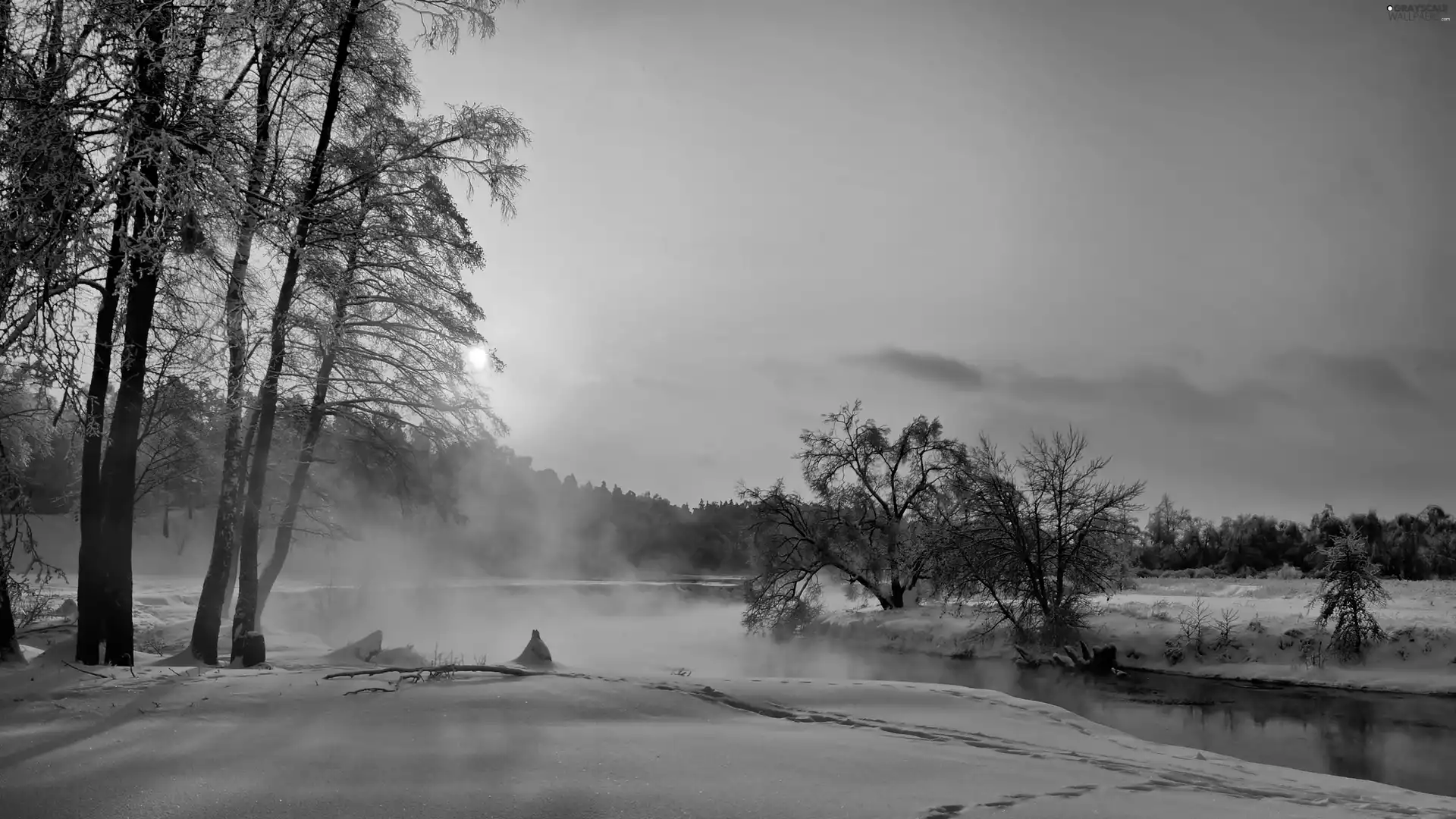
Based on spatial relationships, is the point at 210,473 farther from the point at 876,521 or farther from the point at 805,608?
the point at 876,521

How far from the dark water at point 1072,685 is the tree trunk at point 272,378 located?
536 centimetres

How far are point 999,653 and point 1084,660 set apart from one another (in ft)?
10.7

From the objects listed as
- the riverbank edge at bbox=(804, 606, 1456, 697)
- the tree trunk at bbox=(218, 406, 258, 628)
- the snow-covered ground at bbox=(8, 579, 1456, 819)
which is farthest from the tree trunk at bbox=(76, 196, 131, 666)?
the riverbank edge at bbox=(804, 606, 1456, 697)

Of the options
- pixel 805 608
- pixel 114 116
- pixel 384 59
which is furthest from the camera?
pixel 805 608

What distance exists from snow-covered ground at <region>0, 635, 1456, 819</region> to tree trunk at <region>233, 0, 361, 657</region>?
483cm

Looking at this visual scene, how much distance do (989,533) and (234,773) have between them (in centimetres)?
2531

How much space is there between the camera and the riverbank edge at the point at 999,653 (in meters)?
19.8

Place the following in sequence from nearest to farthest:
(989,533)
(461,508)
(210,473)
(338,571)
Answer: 1. (210,473)
2. (989,533)
3. (338,571)
4. (461,508)

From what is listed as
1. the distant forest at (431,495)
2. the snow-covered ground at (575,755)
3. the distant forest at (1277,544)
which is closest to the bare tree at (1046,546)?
the distant forest at (431,495)

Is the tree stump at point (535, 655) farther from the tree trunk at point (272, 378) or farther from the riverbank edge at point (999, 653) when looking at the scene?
the riverbank edge at point (999, 653)

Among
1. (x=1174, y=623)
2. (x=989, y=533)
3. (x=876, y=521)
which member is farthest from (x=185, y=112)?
(x=876, y=521)

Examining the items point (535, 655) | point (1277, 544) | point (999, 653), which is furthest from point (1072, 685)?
point (1277, 544)

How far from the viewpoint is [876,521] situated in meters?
34.2

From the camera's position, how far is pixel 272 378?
12453 millimetres
